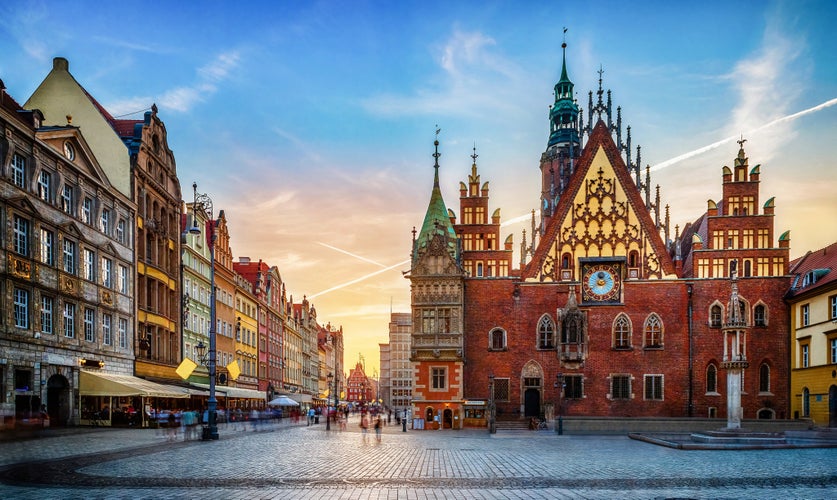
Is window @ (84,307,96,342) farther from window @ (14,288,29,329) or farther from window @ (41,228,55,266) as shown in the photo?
window @ (14,288,29,329)

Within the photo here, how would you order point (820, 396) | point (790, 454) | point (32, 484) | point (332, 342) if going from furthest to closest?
point (332, 342)
point (820, 396)
point (790, 454)
point (32, 484)

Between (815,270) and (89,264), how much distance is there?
45525 millimetres

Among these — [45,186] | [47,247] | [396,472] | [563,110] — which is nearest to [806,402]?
[563,110]

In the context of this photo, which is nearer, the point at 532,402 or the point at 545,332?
the point at 532,402

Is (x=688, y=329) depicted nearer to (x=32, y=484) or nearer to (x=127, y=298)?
(x=127, y=298)

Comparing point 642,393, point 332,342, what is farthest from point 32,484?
point 332,342

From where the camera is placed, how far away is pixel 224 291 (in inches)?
2670

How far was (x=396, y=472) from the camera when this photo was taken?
65.3 ft

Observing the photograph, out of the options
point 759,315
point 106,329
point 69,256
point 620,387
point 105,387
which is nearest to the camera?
point 69,256

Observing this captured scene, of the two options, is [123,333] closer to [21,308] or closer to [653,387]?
[21,308]

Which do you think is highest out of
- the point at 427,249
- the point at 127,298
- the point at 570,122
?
the point at 570,122

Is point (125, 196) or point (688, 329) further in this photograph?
point (688, 329)

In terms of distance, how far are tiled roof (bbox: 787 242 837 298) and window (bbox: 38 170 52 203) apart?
44.7 meters

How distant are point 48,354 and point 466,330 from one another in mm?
30208
